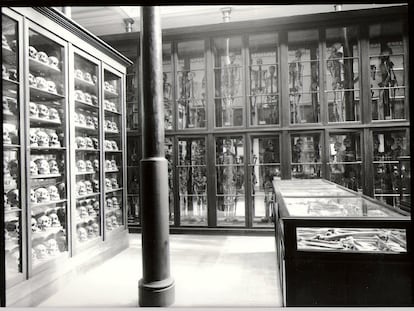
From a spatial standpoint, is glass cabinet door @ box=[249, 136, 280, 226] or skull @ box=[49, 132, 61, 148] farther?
glass cabinet door @ box=[249, 136, 280, 226]

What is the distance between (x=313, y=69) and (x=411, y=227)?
3.56 m

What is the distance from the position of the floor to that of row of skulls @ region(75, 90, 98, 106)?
1.80 m

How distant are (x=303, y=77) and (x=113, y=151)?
9.63 feet

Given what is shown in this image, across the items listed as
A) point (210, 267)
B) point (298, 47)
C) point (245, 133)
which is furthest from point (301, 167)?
point (210, 267)

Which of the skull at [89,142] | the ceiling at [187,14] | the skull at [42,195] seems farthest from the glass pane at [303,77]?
the skull at [42,195]

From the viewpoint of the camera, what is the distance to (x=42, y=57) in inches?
116

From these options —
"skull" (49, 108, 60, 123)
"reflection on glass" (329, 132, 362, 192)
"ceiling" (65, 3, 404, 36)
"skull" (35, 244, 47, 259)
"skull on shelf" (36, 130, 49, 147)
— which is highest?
"ceiling" (65, 3, 404, 36)

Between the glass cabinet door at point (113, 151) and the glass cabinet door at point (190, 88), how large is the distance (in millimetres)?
1160

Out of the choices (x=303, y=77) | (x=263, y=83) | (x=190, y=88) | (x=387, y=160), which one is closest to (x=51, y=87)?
(x=190, y=88)

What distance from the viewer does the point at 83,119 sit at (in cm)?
362

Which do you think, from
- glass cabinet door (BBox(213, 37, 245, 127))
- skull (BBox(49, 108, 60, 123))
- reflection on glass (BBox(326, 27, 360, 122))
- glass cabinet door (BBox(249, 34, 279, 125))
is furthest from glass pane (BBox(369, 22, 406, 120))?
skull (BBox(49, 108, 60, 123))

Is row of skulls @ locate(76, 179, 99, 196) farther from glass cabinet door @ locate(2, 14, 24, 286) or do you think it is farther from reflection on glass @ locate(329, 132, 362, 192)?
reflection on glass @ locate(329, 132, 362, 192)

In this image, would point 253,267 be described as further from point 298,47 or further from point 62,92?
point 298,47

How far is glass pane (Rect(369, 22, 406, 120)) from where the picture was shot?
436 centimetres
